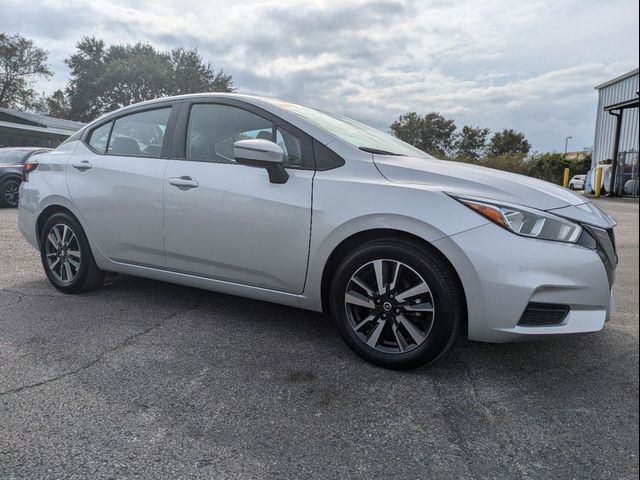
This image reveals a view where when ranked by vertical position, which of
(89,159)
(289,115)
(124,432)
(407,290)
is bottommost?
(124,432)

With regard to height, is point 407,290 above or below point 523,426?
above

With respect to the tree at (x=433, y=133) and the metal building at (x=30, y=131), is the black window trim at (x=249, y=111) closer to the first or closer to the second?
the metal building at (x=30, y=131)

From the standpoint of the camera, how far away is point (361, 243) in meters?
2.73

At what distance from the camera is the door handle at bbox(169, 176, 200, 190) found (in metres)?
3.22

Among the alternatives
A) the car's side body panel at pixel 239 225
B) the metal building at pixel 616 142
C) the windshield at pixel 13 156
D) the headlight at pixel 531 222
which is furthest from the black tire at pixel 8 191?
the metal building at pixel 616 142

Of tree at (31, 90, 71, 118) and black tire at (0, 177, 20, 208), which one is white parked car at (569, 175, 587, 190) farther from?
tree at (31, 90, 71, 118)

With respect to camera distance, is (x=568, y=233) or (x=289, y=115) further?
(x=289, y=115)

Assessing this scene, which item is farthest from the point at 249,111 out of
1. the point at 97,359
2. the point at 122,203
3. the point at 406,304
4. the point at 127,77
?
the point at 127,77

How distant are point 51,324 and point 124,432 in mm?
1632

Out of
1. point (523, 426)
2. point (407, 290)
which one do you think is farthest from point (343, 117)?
point (523, 426)

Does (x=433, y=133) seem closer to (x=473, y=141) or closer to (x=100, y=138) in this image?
(x=473, y=141)

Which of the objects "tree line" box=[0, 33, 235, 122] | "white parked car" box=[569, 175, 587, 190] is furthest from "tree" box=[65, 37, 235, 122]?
"white parked car" box=[569, 175, 587, 190]

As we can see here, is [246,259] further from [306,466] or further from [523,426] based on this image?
[523,426]

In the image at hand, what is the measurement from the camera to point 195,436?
2.08 meters
